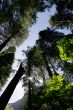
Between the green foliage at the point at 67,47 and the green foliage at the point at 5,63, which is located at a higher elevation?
the green foliage at the point at 67,47

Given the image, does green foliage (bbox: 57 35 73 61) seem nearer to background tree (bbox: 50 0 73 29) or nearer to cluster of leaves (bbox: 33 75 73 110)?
cluster of leaves (bbox: 33 75 73 110)

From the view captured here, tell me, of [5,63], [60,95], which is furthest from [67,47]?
[5,63]

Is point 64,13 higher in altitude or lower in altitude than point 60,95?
higher

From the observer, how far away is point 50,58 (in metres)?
26.7

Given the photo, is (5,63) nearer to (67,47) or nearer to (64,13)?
(64,13)

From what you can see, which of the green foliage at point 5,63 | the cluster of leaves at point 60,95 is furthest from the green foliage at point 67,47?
the green foliage at point 5,63

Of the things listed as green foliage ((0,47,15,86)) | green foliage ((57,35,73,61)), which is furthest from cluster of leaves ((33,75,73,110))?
green foliage ((0,47,15,86))

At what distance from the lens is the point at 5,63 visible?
90.6 feet

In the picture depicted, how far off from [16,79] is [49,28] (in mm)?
12215

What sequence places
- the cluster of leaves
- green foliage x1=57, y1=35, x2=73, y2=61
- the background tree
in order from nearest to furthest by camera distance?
green foliage x1=57, y1=35, x2=73, y2=61 → the cluster of leaves → the background tree

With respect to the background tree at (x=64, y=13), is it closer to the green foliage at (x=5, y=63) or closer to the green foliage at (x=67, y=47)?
the green foliage at (x=67, y=47)

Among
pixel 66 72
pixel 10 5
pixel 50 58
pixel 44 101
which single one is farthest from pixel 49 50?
pixel 44 101

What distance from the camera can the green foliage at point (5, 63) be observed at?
26744 mm

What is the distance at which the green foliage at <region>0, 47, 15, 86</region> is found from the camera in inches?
1053
